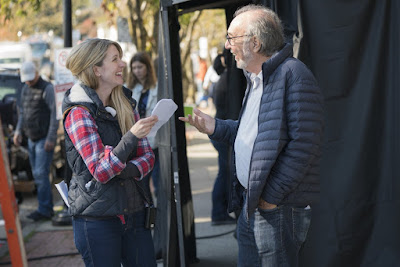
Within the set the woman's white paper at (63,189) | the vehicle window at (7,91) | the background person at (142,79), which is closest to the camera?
the woman's white paper at (63,189)

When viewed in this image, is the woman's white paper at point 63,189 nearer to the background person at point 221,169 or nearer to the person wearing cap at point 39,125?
the background person at point 221,169

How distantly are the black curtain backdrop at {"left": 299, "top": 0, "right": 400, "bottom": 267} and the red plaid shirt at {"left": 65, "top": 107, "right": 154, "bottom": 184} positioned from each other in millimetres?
1684

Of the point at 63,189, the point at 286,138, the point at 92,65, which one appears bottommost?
the point at 63,189

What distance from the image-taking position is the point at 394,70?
414 cm

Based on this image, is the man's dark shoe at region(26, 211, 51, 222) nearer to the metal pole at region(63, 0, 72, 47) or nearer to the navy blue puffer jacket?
the metal pole at region(63, 0, 72, 47)

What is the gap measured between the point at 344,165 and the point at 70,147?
1.99 metres

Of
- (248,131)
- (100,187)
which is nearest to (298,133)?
(248,131)

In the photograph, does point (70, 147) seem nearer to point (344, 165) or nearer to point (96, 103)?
point (96, 103)

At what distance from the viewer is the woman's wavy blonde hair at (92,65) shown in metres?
3.43

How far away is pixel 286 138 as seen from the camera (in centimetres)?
295

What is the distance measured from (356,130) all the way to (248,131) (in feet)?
4.59

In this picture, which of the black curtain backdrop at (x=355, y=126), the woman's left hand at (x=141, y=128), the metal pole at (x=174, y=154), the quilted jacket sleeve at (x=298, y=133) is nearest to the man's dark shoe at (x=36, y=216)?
the metal pole at (x=174, y=154)

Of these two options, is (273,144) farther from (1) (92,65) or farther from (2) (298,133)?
(1) (92,65)

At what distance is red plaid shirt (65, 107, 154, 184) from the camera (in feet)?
10.6
